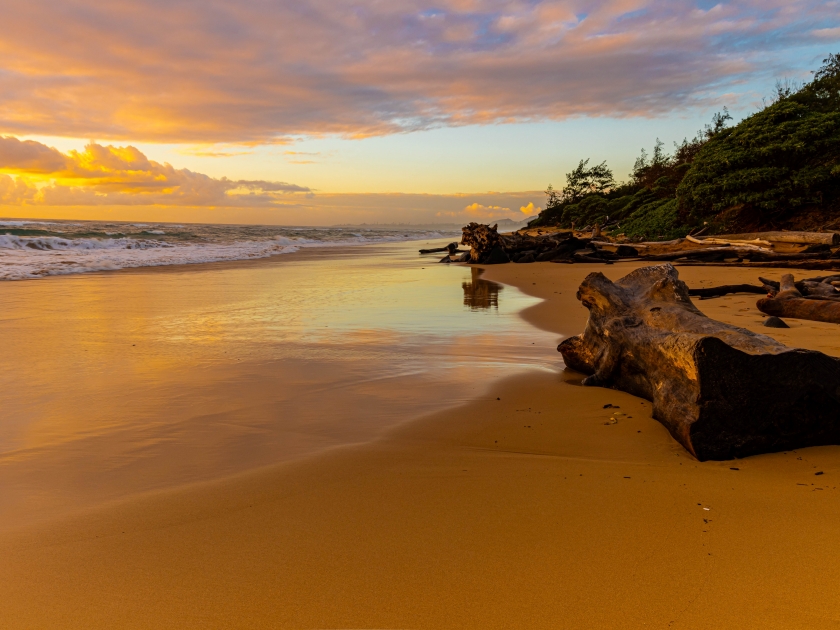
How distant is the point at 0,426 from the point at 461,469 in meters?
3.40

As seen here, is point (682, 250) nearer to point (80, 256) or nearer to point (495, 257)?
point (495, 257)

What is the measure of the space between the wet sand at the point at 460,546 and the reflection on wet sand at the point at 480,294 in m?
6.84

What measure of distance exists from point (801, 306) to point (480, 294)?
20.1ft

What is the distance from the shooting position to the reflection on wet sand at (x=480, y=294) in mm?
10266

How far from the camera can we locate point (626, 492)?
2713mm

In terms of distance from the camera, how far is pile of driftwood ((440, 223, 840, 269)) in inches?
534

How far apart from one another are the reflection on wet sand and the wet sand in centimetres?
684

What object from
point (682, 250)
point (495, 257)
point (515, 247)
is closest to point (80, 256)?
point (495, 257)

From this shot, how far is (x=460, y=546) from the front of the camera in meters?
2.25

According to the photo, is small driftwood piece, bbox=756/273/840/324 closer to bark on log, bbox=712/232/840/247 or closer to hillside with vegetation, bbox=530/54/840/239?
bark on log, bbox=712/232/840/247

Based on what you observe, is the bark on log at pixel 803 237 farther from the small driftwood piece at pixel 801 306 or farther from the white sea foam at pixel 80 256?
the white sea foam at pixel 80 256

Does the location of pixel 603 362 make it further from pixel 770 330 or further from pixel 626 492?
pixel 770 330

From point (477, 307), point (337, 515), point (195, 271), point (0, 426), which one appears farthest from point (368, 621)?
point (195, 271)

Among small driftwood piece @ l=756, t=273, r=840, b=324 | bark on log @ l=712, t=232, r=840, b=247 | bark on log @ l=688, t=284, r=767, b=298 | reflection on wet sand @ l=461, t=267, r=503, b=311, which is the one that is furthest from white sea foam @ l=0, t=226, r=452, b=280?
bark on log @ l=712, t=232, r=840, b=247
